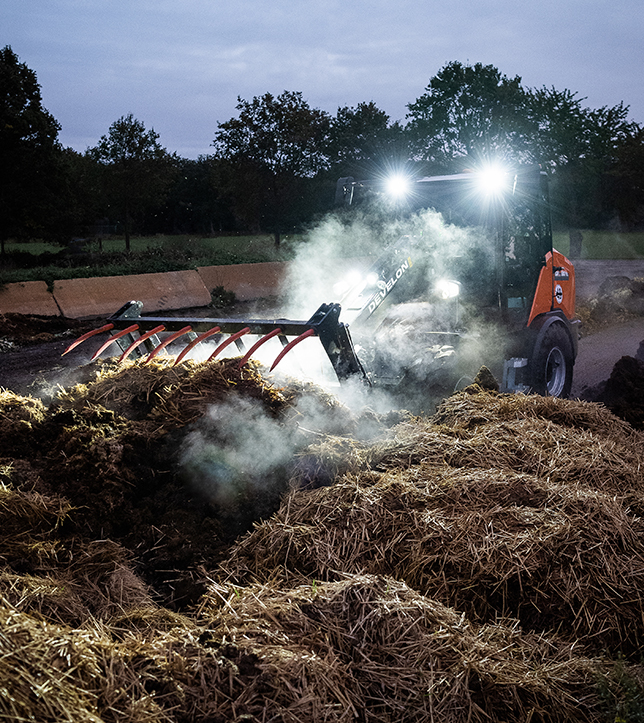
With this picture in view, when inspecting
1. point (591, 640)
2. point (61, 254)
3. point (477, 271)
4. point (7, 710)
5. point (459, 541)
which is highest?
point (61, 254)

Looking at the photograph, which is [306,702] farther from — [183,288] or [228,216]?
[228,216]

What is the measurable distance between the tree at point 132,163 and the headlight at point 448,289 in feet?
74.3

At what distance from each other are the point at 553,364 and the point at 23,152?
22491 millimetres

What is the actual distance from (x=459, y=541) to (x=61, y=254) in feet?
72.3

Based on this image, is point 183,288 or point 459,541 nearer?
point 459,541

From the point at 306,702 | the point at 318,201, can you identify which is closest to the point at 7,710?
the point at 306,702

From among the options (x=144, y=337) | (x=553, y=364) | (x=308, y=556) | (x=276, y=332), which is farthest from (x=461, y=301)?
(x=308, y=556)

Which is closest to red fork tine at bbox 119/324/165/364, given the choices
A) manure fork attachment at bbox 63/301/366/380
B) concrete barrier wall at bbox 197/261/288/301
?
manure fork attachment at bbox 63/301/366/380

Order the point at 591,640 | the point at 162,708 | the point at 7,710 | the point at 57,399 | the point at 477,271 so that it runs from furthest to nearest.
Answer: the point at 477,271 < the point at 57,399 < the point at 591,640 < the point at 162,708 < the point at 7,710

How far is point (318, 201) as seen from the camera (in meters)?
31.4

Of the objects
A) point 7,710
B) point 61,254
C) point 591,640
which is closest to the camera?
point 7,710

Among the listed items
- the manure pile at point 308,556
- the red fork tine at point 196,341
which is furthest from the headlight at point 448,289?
the red fork tine at point 196,341

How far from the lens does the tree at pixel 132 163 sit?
26516 mm

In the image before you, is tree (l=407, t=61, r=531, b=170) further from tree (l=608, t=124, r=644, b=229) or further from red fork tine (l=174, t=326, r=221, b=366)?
red fork tine (l=174, t=326, r=221, b=366)
